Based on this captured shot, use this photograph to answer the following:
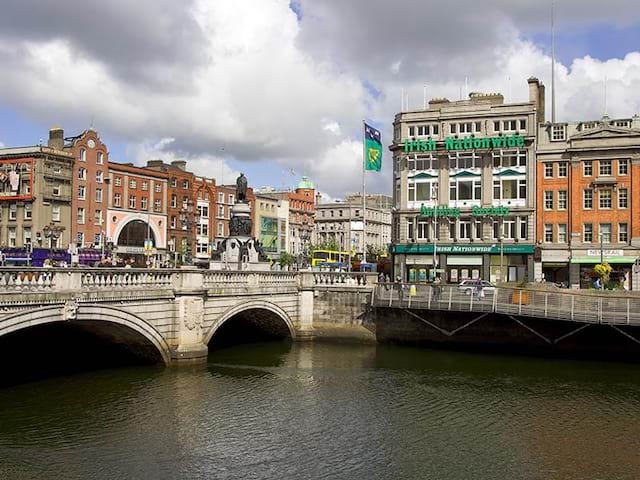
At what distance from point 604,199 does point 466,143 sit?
44.8 feet

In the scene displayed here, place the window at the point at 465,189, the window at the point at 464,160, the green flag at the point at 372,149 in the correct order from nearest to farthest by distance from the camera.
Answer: the green flag at the point at 372,149
the window at the point at 464,160
the window at the point at 465,189

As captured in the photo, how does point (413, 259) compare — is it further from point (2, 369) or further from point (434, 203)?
point (2, 369)

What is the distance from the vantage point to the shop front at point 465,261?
222 ft

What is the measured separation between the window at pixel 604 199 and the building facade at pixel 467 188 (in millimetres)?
5813

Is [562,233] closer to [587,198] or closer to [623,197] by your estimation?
[587,198]

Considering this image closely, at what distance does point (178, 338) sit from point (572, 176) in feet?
147

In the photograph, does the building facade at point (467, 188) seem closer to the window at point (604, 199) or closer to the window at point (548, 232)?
the window at point (548, 232)

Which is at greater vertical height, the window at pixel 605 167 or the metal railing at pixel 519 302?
the window at pixel 605 167

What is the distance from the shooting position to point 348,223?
15225cm

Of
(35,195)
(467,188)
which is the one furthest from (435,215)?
(35,195)

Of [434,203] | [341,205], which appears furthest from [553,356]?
[341,205]

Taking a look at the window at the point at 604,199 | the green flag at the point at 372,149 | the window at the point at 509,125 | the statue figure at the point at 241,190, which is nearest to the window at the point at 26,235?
the statue figure at the point at 241,190

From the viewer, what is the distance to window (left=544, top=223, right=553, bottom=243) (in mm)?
67562

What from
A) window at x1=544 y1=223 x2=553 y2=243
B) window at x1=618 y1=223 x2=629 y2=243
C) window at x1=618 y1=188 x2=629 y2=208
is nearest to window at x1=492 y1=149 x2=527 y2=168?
window at x1=544 y1=223 x2=553 y2=243
